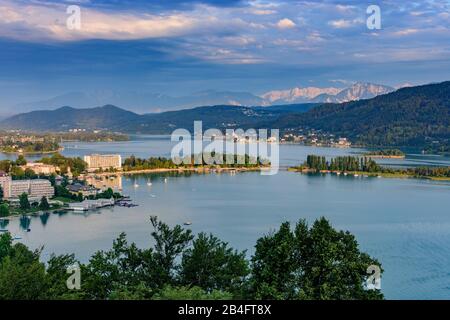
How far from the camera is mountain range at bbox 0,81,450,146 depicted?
3516 cm

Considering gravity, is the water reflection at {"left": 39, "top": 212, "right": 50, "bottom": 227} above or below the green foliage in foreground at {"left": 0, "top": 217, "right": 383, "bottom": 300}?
below

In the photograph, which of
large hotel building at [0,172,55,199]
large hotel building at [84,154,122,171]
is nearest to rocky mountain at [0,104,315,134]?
large hotel building at [84,154,122,171]

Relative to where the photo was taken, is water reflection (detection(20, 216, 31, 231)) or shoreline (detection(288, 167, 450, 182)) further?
shoreline (detection(288, 167, 450, 182))

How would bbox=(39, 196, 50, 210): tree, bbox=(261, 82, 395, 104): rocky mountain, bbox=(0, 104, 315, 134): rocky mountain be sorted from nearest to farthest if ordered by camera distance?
bbox=(39, 196, 50, 210): tree < bbox=(0, 104, 315, 134): rocky mountain < bbox=(261, 82, 395, 104): rocky mountain

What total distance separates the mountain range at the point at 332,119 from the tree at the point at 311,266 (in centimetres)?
2956

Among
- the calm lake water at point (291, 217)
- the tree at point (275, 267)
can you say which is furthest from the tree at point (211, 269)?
the calm lake water at point (291, 217)

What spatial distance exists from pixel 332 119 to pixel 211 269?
133 feet

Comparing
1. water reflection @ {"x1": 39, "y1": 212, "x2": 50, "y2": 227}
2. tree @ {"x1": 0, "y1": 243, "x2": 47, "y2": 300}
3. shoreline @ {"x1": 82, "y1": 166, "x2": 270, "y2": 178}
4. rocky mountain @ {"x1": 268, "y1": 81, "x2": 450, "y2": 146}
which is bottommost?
water reflection @ {"x1": 39, "y1": 212, "x2": 50, "y2": 227}

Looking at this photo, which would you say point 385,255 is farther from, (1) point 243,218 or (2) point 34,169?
(2) point 34,169

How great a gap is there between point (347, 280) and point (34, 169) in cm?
→ 1523

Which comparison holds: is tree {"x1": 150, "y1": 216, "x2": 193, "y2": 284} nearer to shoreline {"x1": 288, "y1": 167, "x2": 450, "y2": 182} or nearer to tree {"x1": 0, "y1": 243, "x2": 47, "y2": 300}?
tree {"x1": 0, "y1": 243, "x2": 47, "y2": 300}

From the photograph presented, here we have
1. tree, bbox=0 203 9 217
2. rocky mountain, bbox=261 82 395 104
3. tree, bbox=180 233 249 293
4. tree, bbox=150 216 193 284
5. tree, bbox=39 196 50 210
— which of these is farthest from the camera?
rocky mountain, bbox=261 82 395 104

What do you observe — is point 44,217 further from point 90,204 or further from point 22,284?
point 22,284
